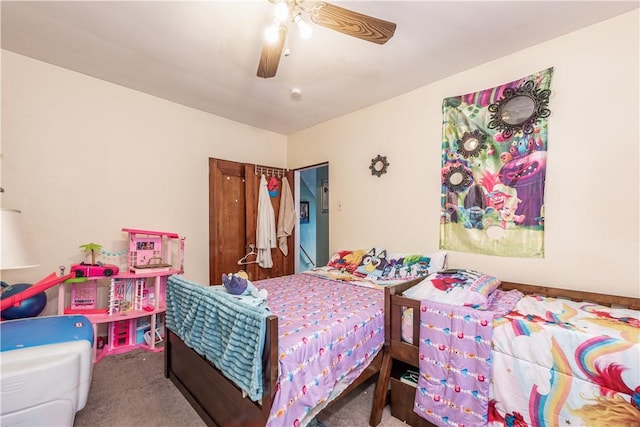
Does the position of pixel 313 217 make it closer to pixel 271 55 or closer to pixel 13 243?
pixel 271 55

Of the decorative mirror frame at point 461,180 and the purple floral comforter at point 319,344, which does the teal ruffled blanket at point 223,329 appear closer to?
the purple floral comforter at point 319,344

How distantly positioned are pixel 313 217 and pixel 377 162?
2474 mm

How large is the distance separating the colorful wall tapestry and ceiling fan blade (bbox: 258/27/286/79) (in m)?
1.69

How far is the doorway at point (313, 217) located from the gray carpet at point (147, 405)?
3221 millimetres

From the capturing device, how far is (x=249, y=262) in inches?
147

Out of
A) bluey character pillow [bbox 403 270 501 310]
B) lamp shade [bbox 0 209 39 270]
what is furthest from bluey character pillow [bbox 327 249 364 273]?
lamp shade [bbox 0 209 39 270]

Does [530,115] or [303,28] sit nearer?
[303,28]

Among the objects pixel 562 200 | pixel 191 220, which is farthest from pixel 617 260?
pixel 191 220

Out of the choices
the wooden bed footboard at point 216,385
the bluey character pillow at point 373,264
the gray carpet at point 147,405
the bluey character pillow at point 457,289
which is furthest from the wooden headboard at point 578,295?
the wooden bed footboard at point 216,385

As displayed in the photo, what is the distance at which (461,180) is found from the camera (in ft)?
8.12

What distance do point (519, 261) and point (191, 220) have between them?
339cm

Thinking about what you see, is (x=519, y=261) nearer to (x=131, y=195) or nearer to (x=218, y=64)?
(x=218, y=64)

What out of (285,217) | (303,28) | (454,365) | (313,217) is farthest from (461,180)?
(313,217)

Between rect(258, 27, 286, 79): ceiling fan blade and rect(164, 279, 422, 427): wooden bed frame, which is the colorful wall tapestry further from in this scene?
rect(258, 27, 286, 79): ceiling fan blade
